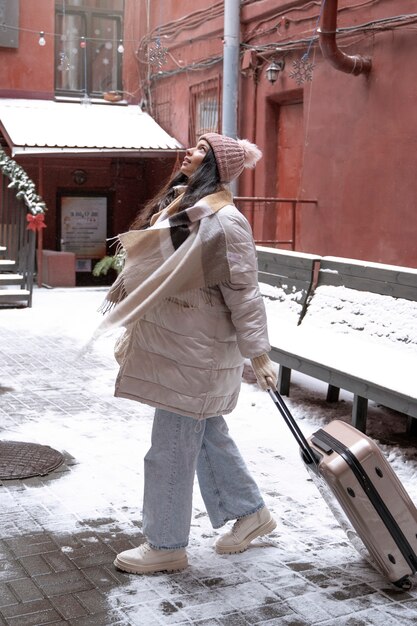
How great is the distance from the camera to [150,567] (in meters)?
3.52

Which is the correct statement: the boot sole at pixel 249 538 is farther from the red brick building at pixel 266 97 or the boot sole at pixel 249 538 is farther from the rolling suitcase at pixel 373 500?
the red brick building at pixel 266 97

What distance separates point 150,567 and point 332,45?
765cm

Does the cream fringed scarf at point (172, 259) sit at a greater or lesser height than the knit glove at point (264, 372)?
greater

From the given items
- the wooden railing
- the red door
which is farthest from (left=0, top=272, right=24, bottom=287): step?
the red door

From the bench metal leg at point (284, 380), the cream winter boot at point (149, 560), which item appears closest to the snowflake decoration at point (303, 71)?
the bench metal leg at point (284, 380)

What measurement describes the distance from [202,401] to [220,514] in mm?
635

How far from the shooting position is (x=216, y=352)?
11.3 ft

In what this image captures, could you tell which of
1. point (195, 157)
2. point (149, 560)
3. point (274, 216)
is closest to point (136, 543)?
point (149, 560)

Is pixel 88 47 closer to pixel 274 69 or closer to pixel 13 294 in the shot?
pixel 274 69

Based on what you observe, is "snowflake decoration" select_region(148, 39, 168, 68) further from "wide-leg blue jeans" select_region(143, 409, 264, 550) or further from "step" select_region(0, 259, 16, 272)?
"wide-leg blue jeans" select_region(143, 409, 264, 550)

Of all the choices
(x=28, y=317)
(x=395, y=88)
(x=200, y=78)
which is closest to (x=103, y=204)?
(x=200, y=78)

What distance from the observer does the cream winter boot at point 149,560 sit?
3520 millimetres

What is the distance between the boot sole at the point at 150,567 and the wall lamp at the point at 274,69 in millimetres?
9343

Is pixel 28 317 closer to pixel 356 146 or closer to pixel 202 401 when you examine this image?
pixel 356 146
